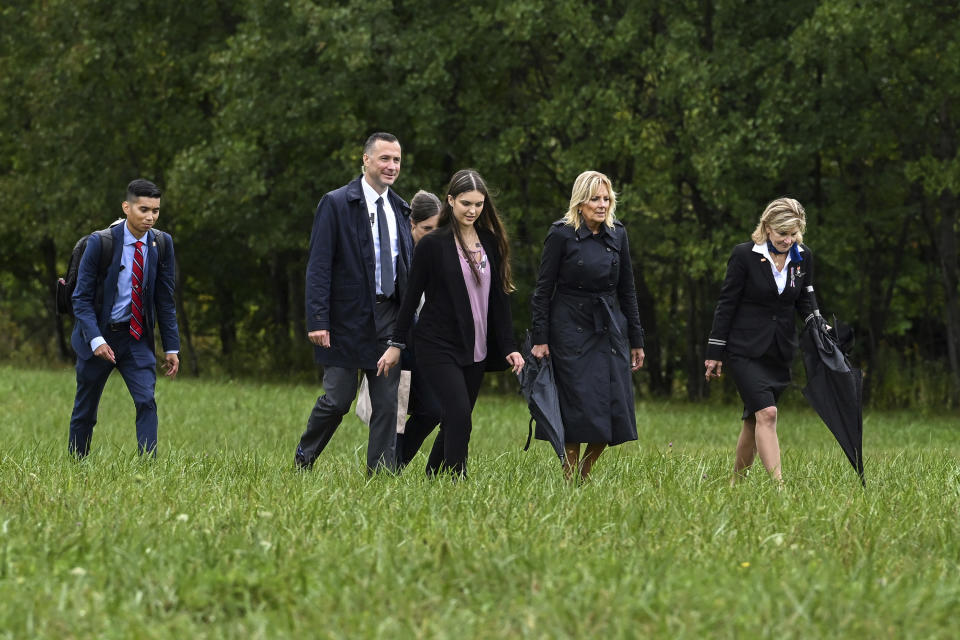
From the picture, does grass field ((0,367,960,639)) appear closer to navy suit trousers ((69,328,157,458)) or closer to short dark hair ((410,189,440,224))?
navy suit trousers ((69,328,157,458))

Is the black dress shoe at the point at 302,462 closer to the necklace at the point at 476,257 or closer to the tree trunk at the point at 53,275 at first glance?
the necklace at the point at 476,257

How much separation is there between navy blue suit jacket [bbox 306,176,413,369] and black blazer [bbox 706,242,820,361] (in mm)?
2175

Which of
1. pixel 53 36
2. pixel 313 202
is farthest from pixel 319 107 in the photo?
pixel 53 36

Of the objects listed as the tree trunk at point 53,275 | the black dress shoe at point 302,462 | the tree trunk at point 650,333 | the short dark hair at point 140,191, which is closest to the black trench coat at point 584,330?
the black dress shoe at point 302,462

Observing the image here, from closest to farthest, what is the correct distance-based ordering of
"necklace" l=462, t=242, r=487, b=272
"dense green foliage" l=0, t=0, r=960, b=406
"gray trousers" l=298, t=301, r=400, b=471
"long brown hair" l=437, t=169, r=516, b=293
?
1. "long brown hair" l=437, t=169, r=516, b=293
2. "necklace" l=462, t=242, r=487, b=272
3. "gray trousers" l=298, t=301, r=400, b=471
4. "dense green foliage" l=0, t=0, r=960, b=406

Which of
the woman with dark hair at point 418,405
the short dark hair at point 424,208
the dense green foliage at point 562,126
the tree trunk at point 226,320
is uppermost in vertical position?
the dense green foliage at point 562,126

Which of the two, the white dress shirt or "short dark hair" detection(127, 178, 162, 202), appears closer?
the white dress shirt

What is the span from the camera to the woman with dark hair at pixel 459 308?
22.8 ft

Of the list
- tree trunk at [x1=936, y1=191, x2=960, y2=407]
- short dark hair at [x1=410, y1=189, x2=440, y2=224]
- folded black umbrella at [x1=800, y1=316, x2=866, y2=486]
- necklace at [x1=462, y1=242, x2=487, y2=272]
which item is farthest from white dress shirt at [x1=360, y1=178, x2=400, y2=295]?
tree trunk at [x1=936, y1=191, x2=960, y2=407]

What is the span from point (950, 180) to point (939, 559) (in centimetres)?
1470

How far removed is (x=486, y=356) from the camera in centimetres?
716

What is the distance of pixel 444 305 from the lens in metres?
7.02

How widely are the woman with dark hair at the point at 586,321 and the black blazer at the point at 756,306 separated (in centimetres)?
86

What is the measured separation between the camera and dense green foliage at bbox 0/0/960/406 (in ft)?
66.3
